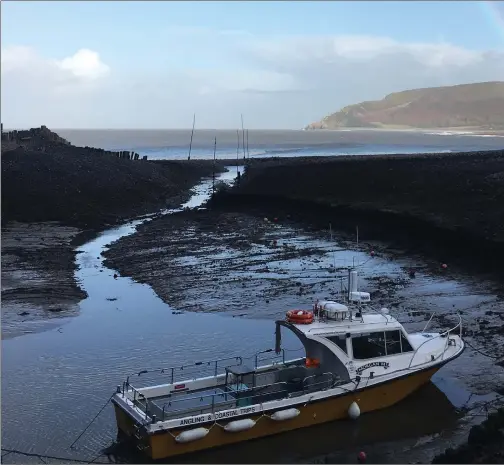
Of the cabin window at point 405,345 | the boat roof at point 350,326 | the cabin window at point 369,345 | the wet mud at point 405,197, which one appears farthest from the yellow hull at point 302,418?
the wet mud at point 405,197

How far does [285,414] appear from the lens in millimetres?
12750

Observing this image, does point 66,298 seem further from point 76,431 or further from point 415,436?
point 415,436

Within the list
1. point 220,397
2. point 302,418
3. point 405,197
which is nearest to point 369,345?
point 302,418

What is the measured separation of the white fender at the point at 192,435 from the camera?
11898 mm

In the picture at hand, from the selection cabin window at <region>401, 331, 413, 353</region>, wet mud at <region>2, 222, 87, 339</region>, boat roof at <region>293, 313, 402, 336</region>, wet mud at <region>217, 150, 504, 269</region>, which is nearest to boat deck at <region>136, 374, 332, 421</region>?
boat roof at <region>293, 313, 402, 336</region>

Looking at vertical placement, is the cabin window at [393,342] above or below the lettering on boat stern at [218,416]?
above

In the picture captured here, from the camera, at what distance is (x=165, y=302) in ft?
72.6

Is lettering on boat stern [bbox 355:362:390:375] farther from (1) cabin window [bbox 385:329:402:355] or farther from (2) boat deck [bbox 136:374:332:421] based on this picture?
(2) boat deck [bbox 136:374:332:421]

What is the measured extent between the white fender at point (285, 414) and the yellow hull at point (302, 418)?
15cm

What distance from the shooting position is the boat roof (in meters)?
13.5

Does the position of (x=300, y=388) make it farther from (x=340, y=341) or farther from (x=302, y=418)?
(x=340, y=341)

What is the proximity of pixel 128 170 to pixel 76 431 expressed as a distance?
39236 mm

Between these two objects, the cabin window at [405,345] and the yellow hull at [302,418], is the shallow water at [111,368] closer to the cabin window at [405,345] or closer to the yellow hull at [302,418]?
the yellow hull at [302,418]

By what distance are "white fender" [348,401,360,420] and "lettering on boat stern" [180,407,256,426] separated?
206 cm
